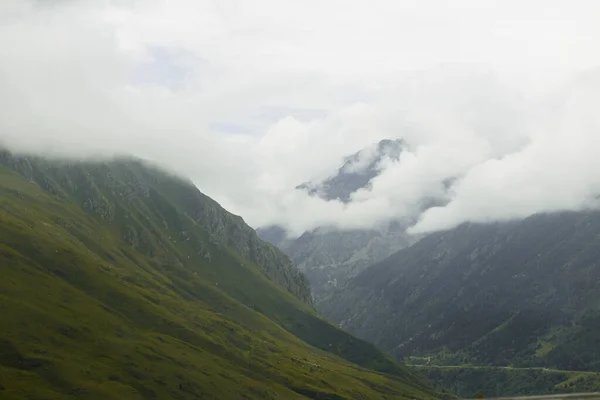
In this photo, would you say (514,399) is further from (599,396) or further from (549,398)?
(599,396)

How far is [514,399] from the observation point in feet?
196

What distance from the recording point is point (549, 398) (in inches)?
2292

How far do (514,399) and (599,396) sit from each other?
8.53 meters

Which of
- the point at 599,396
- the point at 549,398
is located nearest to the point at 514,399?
the point at 549,398

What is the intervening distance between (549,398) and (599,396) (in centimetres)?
586

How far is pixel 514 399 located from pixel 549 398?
3.27 meters

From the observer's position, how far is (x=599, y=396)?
59.8 m
